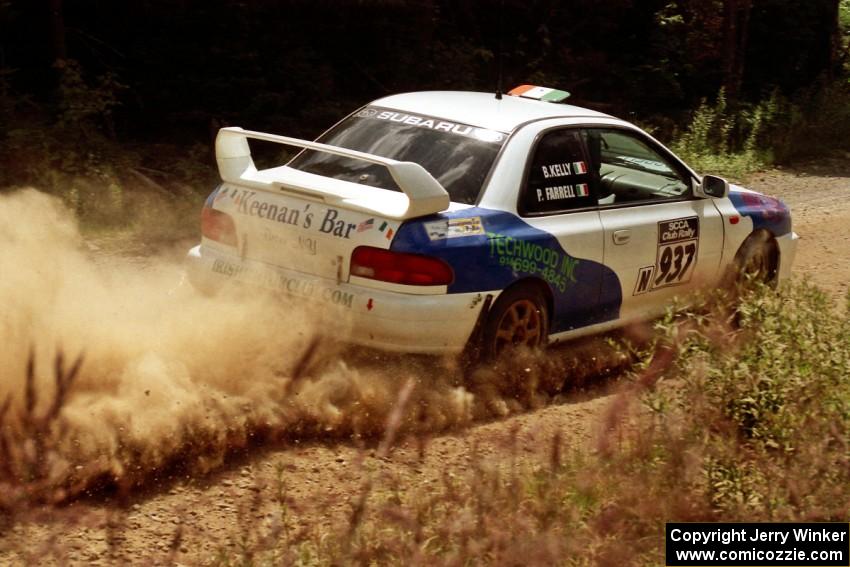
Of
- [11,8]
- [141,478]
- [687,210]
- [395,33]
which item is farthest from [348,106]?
[141,478]

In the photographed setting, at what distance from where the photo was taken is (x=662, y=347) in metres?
7.73

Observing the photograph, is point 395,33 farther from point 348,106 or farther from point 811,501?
point 811,501

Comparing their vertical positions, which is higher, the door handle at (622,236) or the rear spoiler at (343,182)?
the rear spoiler at (343,182)

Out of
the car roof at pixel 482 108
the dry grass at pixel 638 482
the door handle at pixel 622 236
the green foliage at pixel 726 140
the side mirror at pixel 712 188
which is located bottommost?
the green foliage at pixel 726 140

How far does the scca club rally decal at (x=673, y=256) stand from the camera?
7418 millimetres

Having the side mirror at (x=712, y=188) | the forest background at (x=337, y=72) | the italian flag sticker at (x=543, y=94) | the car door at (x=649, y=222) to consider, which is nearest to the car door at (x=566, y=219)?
the car door at (x=649, y=222)

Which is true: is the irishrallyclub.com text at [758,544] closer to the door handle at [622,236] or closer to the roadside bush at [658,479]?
the roadside bush at [658,479]

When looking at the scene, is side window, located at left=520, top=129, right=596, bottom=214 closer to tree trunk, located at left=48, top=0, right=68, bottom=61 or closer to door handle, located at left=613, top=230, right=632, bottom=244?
door handle, located at left=613, top=230, right=632, bottom=244

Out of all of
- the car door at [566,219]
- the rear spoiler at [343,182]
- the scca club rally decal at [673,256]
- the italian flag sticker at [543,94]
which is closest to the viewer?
the rear spoiler at [343,182]

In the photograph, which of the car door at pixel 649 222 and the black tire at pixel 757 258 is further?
the black tire at pixel 757 258

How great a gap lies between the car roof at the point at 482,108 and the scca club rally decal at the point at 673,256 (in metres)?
0.84

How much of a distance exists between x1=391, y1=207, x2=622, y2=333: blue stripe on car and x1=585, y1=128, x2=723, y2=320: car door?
0.16m

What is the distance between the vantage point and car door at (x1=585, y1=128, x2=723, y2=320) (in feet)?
23.6

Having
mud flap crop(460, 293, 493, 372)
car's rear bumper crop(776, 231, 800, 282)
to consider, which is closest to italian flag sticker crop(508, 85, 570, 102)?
car's rear bumper crop(776, 231, 800, 282)
